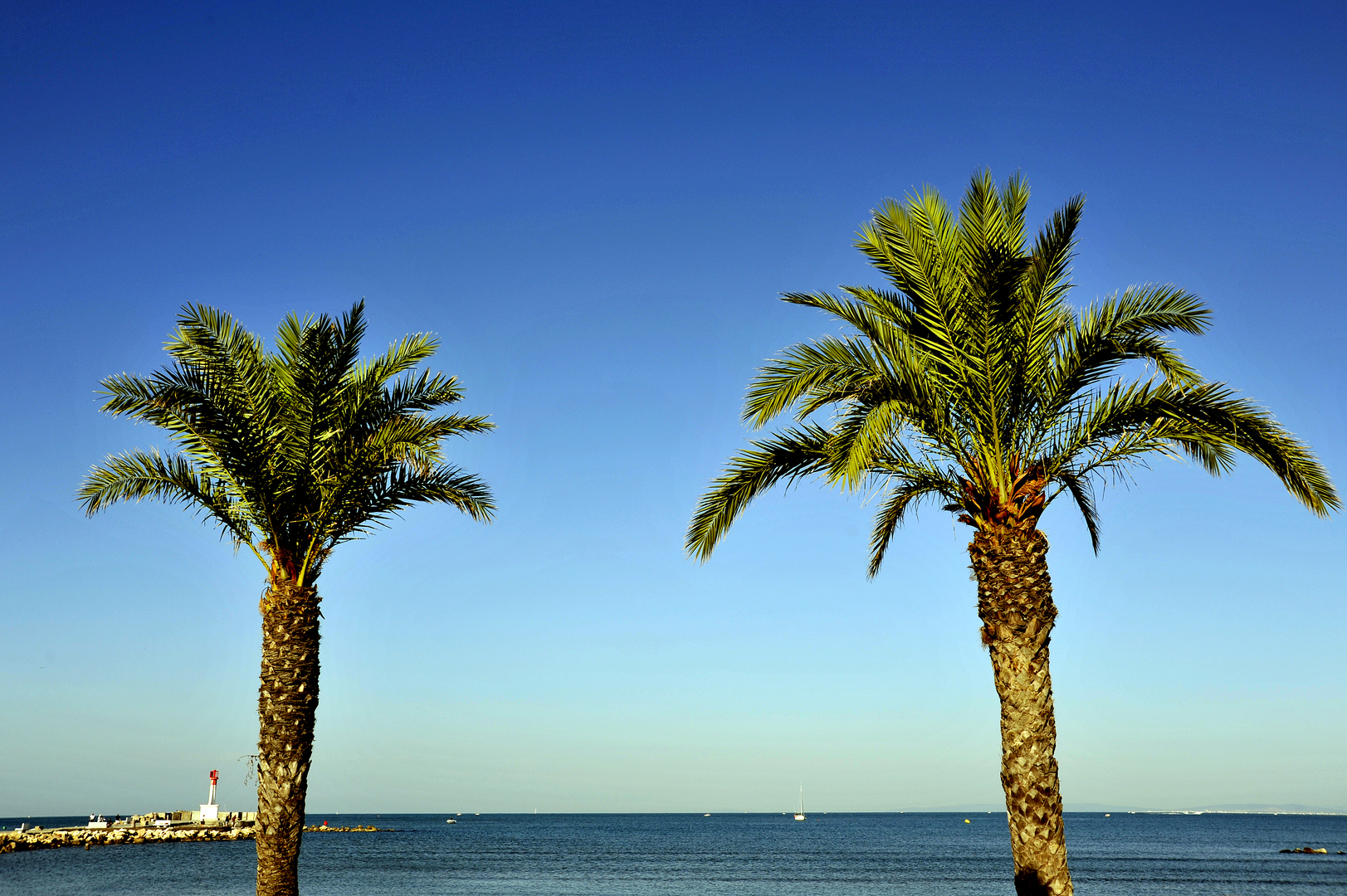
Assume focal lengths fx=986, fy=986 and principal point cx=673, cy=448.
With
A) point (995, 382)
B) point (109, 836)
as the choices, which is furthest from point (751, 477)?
point (109, 836)


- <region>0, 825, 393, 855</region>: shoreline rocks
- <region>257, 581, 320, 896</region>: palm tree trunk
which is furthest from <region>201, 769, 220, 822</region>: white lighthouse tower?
<region>257, 581, 320, 896</region>: palm tree trunk

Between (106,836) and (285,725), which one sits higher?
(285,725)

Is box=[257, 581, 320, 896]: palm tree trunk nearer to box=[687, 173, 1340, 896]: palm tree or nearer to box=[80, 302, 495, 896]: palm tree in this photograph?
box=[80, 302, 495, 896]: palm tree

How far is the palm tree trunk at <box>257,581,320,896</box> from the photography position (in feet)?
46.4

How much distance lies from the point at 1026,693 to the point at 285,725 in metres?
10.2

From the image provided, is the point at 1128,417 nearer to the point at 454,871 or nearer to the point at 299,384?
the point at 299,384

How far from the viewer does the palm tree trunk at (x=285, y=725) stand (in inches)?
557

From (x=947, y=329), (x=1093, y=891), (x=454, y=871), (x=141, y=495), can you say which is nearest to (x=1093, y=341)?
(x=947, y=329)

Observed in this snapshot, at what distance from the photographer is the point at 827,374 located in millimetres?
11695

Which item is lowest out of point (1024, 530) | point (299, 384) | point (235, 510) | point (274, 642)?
point (274, 642)

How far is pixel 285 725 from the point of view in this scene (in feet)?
47.0

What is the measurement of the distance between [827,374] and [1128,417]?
11.3 ft

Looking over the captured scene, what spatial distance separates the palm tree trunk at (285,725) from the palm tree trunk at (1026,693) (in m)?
9.65

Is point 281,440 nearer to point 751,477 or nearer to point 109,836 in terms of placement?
point 751,477
